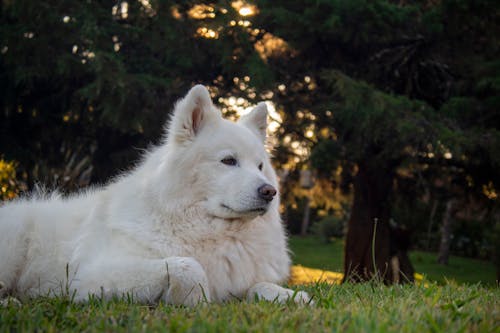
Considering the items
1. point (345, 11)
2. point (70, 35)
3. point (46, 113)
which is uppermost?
point (345, 11)

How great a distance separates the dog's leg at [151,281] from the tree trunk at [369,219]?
8041 mm

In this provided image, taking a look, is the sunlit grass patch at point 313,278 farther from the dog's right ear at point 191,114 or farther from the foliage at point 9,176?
the foliage at point 9,176

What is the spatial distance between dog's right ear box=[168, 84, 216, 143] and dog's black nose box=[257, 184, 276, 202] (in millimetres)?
716

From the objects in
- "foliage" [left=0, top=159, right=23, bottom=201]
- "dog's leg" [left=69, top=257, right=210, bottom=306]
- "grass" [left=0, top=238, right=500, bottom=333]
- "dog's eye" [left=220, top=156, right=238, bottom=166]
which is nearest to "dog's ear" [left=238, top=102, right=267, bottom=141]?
"dog's eye" [left=220, top=156, right=238, bottom=166]

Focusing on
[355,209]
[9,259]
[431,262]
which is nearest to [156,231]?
[9,259]

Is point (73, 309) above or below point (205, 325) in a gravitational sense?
below

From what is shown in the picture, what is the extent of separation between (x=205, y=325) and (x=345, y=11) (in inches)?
283

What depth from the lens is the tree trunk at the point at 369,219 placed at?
35.1 feet

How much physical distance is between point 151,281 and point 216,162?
3.21ft

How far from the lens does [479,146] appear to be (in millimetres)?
7973

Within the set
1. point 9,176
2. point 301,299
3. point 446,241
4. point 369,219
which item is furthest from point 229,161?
point 446,241

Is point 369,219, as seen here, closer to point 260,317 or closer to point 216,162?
point 216,162

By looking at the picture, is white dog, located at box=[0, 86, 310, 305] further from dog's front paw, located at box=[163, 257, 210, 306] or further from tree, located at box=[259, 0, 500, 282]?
tree, located at box=[259, 0, 500, 282]

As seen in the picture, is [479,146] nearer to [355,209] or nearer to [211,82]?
[355,209]
